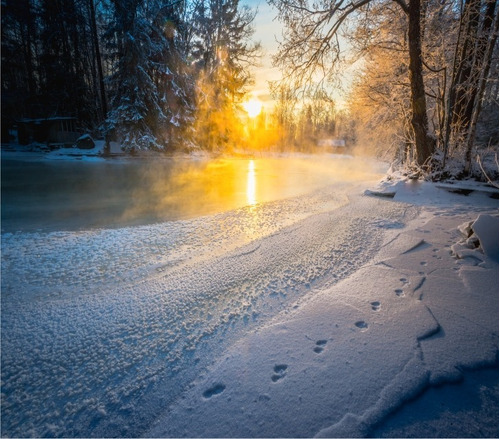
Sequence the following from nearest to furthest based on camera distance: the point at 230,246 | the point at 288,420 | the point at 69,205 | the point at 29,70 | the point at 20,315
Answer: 1. the point at 288,420
2. the point at 20,315
3. the point at 230,246
4. the point at 69,205
5. the point at 29,70

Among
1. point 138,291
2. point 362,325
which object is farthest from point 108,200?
point 362,325

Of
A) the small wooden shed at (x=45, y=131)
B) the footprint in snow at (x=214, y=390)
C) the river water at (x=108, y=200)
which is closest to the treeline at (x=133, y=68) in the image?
the small wooden shed at (x=45, y=131)

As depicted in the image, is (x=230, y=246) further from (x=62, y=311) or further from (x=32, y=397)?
(x=32, y=397)

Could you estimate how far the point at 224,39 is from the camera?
952 inches

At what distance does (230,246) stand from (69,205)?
16.2 ft

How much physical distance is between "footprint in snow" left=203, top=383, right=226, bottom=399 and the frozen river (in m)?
0.15

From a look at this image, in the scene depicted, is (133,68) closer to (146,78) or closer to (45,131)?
(146,78)

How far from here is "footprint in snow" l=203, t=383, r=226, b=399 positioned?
1352mm

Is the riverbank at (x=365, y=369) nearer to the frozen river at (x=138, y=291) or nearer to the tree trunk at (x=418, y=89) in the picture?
the frozen river at (x=138, y=291)

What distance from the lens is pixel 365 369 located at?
143cm

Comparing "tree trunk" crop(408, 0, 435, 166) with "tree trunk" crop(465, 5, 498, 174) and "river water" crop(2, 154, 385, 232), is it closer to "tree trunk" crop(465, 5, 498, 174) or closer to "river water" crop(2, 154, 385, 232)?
"tree trunk" crop(465, 5, 498, 174)

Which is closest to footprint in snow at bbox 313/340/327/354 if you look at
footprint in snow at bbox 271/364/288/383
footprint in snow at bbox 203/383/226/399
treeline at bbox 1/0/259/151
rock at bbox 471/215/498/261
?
footprint in snow at bbox 271/364/288/383

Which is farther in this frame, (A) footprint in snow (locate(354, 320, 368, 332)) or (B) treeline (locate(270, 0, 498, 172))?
(B) treeline (locate(270, 0, 498, 172))

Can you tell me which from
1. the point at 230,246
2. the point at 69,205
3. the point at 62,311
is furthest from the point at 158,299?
the point at 69,205
